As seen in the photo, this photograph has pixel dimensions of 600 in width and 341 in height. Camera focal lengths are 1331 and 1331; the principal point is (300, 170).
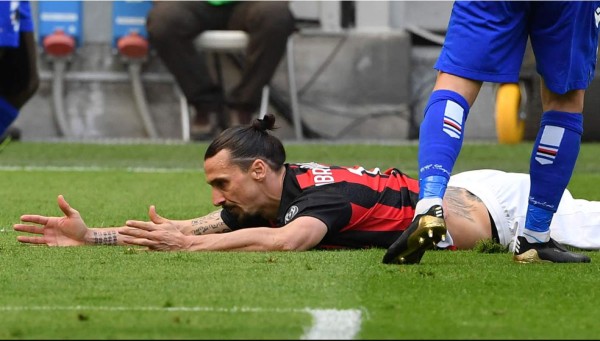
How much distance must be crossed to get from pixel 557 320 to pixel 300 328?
A: 668 millimetres

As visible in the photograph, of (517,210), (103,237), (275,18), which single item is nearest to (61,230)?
(103,237)

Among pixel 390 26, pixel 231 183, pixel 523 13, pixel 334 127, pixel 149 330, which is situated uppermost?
pixel 523 13

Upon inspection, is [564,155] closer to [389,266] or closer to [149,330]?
[389,266]

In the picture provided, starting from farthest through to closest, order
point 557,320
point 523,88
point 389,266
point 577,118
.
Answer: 1. point 523,88
2. point 577,118
3. point 389,266
4. point 557,320

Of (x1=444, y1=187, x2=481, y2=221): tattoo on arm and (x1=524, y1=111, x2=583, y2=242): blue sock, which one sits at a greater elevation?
(x1=524, y1=111, x2=583, y2=242): blue sock

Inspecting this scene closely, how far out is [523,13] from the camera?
4.36m

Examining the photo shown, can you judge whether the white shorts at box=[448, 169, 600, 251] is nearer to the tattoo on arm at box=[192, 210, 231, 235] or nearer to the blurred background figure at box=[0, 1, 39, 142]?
the tattoo on arm at box=[192, 210, 231, 235]

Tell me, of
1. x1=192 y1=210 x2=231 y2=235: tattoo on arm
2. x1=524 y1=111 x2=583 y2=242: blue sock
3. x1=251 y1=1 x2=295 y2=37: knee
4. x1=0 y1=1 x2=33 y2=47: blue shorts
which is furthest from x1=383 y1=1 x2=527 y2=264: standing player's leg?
x1=251 y1=1 x2=295 y2=37: knee

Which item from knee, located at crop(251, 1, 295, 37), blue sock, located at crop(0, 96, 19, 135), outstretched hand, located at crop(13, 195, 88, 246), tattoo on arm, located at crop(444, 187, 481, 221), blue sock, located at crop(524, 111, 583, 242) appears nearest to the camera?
blue sock, located at crop(524, 111, 583, 242)

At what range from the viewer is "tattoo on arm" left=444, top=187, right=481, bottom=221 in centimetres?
505

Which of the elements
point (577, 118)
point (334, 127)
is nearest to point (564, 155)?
point (577, 118)

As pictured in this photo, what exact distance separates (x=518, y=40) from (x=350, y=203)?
873 mm

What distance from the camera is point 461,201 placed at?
5109 mm

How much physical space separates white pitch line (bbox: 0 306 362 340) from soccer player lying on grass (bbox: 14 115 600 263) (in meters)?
1.17
